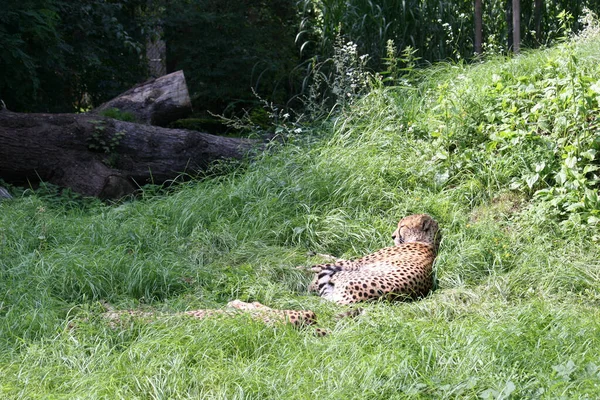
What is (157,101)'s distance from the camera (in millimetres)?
8891

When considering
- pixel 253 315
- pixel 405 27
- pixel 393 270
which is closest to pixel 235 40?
pixel 405 27

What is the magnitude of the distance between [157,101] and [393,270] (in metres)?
4.79

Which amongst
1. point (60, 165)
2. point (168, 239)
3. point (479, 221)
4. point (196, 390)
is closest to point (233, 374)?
point (196, 390)

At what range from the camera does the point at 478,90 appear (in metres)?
6.86

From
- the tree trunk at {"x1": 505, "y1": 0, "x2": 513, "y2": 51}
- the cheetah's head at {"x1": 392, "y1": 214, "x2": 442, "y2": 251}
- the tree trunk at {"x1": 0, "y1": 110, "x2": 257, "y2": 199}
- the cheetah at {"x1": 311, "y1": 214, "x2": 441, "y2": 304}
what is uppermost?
the tree trunk at {"x1": 505, "y1": 0, "x2": 513, "y2": 51}

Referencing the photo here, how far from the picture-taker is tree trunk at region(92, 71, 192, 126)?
886 centimetres

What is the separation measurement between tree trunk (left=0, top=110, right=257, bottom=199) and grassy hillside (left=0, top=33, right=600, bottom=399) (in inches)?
15.1

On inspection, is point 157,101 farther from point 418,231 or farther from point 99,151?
point 418,231

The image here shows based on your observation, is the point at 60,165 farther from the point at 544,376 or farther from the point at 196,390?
the point at 544,376

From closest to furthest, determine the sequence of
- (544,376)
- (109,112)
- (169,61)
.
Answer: (544,376) < (109,112) < (169,61)

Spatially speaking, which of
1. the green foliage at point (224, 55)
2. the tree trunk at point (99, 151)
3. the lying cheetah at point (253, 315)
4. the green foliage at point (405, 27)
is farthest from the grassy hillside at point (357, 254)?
the green foliage at point (224, 55)

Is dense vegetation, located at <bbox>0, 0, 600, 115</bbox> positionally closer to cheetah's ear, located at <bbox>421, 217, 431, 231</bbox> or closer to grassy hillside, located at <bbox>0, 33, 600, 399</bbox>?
grassy hillside, located at <bbox>0, 33, 600, 399</bbox>

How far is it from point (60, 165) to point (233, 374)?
4789 millimetres

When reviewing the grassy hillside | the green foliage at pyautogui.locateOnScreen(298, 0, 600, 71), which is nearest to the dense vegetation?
the green foliage at pyautogui.locateOnScreen(298, 0, 600, 71)
